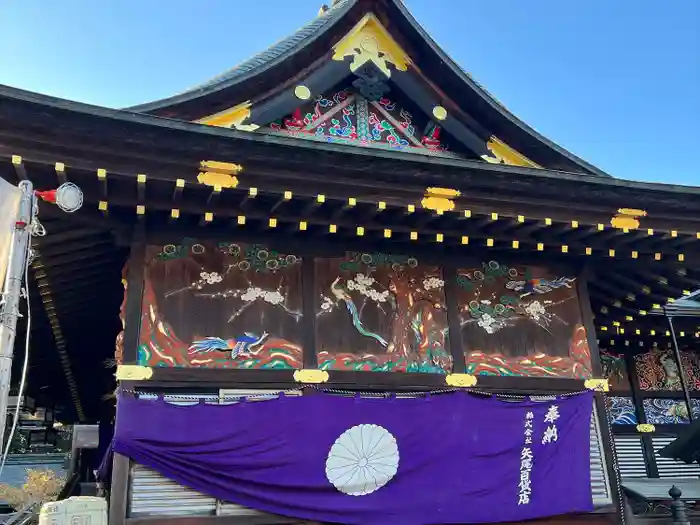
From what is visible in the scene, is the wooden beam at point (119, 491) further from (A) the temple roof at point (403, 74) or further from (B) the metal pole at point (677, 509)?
(B) the metal pole at point (677, 509)

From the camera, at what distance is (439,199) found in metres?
5.57

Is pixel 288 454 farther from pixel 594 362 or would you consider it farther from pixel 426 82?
pixel 426 82

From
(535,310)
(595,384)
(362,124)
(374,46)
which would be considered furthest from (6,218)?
(595,384)

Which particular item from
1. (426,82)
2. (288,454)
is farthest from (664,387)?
(288,454)

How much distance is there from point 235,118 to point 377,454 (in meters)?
3.46

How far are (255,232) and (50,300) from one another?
111 inches

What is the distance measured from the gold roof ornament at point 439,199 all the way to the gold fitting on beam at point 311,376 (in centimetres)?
178

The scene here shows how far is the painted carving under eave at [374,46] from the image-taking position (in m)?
6.55

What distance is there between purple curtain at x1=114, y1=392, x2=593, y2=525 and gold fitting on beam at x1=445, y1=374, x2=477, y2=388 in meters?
0.13

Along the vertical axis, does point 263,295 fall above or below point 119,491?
above

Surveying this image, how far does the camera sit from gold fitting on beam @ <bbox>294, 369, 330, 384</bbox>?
545 centimetres

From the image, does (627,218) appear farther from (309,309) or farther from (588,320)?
(309,309)

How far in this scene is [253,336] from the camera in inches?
217

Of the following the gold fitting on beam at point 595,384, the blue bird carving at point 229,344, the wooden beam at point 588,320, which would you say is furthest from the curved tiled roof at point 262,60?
the gold fitting on beam at point 595,384
